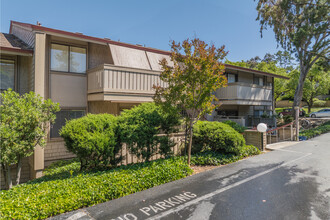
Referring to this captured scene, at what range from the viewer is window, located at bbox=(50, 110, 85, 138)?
31.5 feet

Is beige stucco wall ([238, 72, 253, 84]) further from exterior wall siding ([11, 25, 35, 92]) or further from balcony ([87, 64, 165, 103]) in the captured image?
exterior wall siding ([11, 25, 35, 92])

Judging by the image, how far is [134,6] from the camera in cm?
1316

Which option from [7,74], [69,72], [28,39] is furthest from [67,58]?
[7,74]

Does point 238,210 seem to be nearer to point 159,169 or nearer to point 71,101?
point 159,169

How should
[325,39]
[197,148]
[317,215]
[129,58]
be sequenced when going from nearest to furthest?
[317,215] < [197,148] < [129,58] < [325,39]

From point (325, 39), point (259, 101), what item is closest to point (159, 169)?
point (259, 101)

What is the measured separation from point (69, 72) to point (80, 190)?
6.91 meters

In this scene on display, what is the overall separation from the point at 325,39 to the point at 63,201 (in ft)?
83.4

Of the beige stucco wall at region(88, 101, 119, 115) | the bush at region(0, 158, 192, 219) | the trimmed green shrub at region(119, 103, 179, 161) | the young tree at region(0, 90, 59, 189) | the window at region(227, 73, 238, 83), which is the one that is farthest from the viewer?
the window at region(227, 73, 238, 83)

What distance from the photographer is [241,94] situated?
1561 cm

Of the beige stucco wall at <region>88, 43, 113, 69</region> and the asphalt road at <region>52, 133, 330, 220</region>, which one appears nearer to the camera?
the asphalt road at <region>52, 133, 330, 220</region>

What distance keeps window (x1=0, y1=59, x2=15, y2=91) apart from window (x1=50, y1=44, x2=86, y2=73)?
1694 millimetres

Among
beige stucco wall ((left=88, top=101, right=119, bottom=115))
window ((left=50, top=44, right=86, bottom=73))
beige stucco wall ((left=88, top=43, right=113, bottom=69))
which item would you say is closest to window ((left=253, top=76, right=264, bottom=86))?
beige stucco wall ((left=88, top=101, right=119, bottom=115))

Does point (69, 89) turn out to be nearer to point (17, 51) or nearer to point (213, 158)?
point (17, 51)
